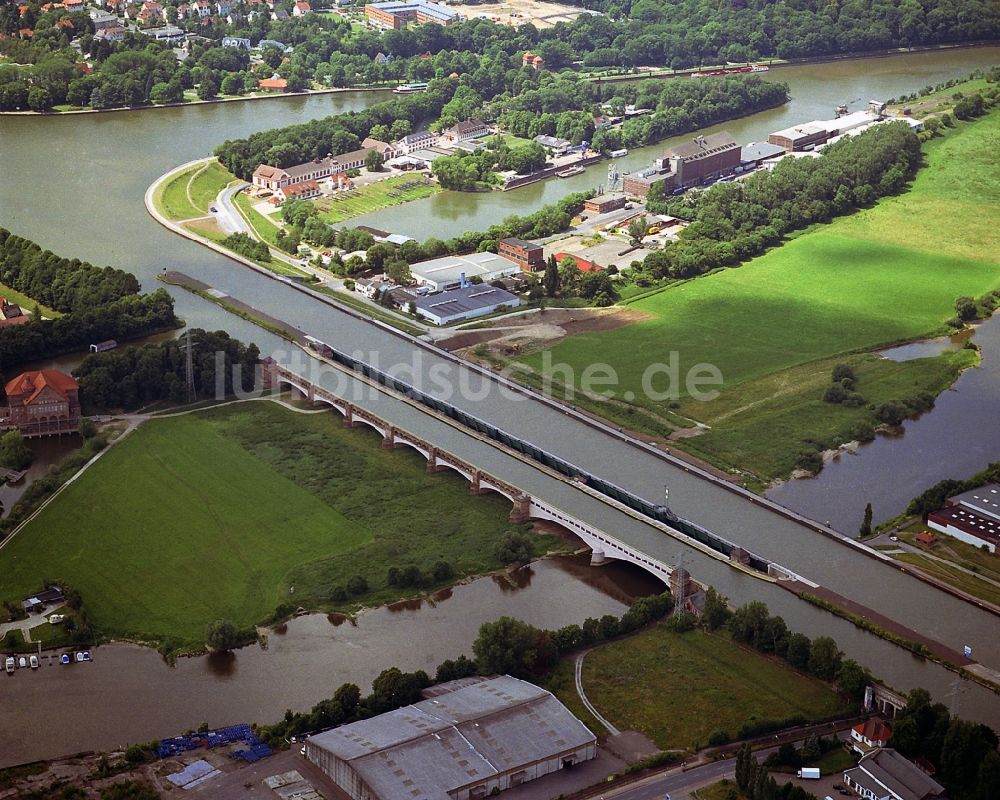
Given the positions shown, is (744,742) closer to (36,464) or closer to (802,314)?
(36,464)

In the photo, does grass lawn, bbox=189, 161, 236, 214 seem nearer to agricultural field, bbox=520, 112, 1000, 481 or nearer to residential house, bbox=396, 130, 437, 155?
residential house, bbox=396, 130, 437, 155

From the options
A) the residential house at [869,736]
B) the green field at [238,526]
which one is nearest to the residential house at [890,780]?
the residential house at [869,736]

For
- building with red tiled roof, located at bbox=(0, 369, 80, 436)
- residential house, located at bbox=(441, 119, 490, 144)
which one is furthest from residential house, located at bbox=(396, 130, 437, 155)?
building with red tiled roof, located at bbox=(0, 369, 80, 436)

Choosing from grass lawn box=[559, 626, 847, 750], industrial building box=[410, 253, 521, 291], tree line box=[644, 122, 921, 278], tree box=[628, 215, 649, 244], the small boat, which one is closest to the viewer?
grass lawn box=[559, 626, 847, 750]

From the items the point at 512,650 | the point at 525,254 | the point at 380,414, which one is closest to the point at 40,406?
the point at 380,414

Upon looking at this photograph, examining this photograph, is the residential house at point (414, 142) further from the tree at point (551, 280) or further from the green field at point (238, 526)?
the green field at point (238, 526)

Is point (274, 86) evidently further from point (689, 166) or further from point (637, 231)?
point (637, 231)
